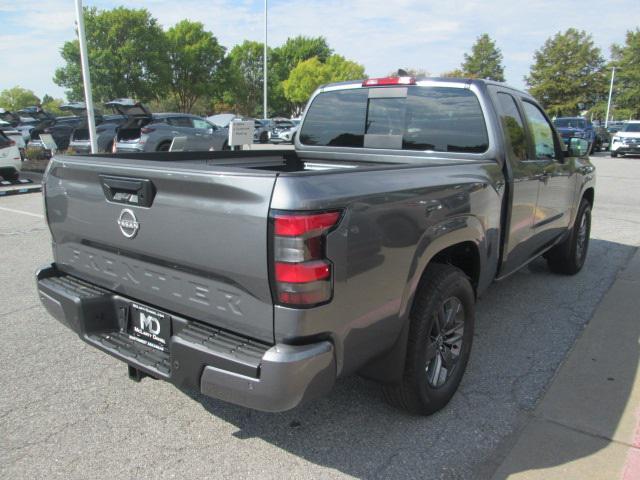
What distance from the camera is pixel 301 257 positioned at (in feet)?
6.16

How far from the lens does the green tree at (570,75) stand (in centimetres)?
5147

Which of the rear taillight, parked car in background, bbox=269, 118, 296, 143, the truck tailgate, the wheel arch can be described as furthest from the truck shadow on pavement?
parked car in background, bbox=269, 118, 296, 143

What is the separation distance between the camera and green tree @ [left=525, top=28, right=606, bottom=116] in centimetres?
5147

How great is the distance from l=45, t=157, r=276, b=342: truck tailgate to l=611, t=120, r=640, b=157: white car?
2659 centimetres

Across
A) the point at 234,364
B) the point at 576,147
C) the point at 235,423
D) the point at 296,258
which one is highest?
the point at 576,147

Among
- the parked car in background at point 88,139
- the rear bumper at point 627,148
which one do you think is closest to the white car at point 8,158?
the parked car in background at point 88,139

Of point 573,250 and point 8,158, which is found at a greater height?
point 8,158

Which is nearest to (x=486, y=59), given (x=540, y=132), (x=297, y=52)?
(x=297, y=52)

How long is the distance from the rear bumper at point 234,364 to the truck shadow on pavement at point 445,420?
672 mm

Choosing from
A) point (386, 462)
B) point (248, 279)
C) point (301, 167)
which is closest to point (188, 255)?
point (248, 279)

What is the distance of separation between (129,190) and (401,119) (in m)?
2.17

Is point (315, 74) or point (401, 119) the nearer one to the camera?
point (401, 119)

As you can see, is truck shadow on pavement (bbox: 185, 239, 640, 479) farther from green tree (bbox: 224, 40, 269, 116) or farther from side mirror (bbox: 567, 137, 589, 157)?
green tree (bbox: 224, 40, 269, 116)

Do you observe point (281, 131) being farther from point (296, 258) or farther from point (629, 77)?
point (629, 77)
